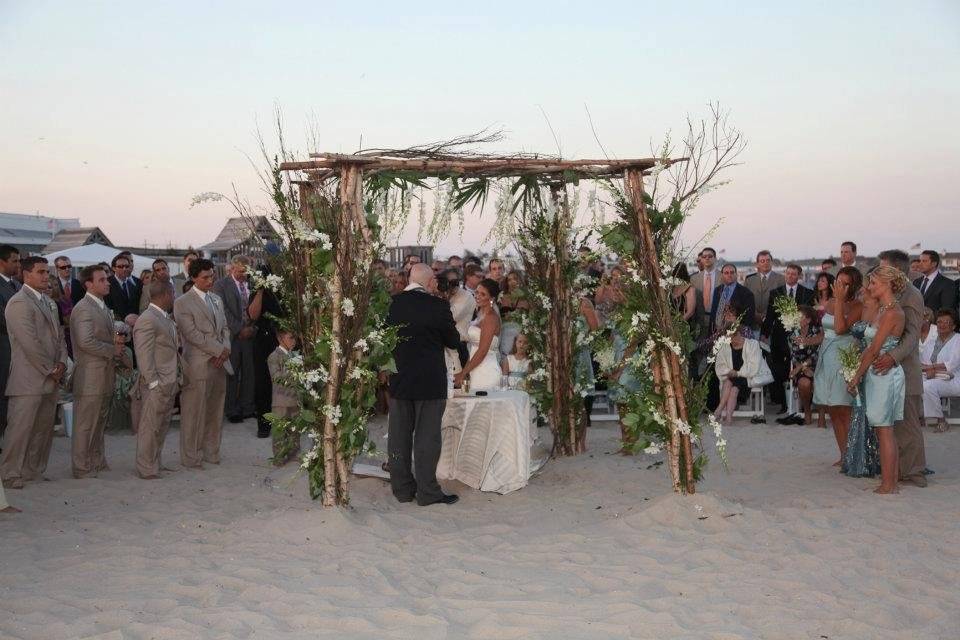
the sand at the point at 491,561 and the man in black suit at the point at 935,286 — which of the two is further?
the man in black suit at the point at 935,286

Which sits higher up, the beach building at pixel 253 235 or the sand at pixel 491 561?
the beach building at pixel 253 235

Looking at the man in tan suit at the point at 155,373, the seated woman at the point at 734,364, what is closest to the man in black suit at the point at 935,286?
the seated woman at the point at 734,364

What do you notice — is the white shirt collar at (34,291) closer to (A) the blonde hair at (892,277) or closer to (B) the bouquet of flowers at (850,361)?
(B) the bouquet of flowers at (850,361)

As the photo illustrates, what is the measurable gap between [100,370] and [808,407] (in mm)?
8290

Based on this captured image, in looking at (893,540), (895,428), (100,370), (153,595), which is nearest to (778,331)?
(895,428)

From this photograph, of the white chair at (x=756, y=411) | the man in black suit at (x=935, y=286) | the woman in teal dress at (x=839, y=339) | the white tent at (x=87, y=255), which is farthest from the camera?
the white tent at (x=87, y=255)

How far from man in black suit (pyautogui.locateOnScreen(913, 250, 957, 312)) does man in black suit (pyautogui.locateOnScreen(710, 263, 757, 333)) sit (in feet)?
8.00

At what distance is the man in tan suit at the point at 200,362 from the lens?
914cm

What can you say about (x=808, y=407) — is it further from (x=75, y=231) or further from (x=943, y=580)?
(x=75, y=231)

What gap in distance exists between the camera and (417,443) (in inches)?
303

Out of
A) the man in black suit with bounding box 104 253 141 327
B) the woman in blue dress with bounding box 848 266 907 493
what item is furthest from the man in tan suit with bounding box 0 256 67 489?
the woman in blue dress with bounding box 848 266 907 493

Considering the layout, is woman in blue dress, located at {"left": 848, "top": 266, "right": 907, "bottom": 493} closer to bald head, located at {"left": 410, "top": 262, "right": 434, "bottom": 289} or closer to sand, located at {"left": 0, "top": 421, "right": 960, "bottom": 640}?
sand, located at {"left": 0, "top": 421, "right": 960, "bottom": 640}

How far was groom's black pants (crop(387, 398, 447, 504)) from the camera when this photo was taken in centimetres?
768

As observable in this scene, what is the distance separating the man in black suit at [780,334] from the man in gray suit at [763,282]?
0.14 meters
